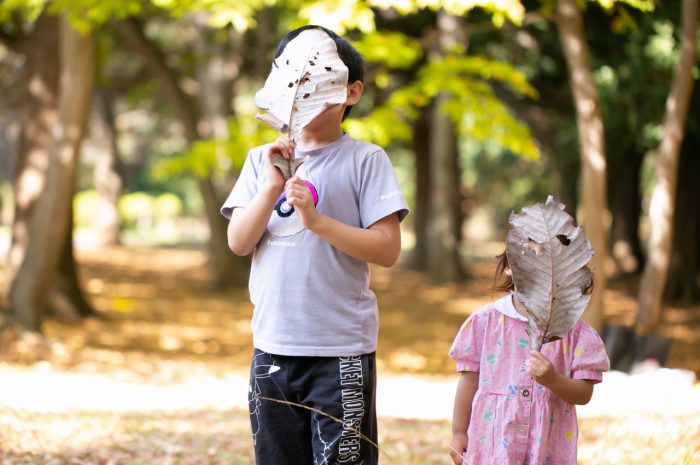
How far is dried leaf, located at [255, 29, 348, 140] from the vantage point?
2383 millimetres

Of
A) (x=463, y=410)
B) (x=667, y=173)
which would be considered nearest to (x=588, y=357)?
(x=463, y=410)

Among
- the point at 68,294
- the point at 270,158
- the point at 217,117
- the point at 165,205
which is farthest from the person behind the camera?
the point at 165,205

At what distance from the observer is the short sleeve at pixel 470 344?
96.8 inches

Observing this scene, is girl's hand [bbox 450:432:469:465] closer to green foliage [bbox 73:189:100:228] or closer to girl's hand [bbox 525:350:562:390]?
girl's hand [bbox 525:350:562:390]

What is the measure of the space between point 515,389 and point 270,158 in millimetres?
869

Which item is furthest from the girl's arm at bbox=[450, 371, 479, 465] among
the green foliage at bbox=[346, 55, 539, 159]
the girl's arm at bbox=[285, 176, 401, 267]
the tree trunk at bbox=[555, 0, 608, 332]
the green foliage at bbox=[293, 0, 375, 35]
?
the green foliage at bbox=[346, 55, 539, 159]

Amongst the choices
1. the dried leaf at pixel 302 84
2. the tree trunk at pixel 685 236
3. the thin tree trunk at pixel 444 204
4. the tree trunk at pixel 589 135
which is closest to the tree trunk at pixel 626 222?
the tree trunk at pixel 685 236

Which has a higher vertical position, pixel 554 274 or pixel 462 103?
pixel 462 103

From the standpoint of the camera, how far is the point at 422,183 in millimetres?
21234

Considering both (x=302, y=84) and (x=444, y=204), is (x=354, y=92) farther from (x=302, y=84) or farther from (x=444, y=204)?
(x=444, y=204)

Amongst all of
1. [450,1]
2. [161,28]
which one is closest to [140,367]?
[450,1]

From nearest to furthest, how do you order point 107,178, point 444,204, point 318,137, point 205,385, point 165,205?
point 318,137 → point 205,385 → point 444,204 → point 107,178 → point 165,205

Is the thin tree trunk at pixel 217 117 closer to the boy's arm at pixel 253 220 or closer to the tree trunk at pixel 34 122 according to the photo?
the tree trunk at pixel 34 122

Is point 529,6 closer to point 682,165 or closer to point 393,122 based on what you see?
point 393,122
